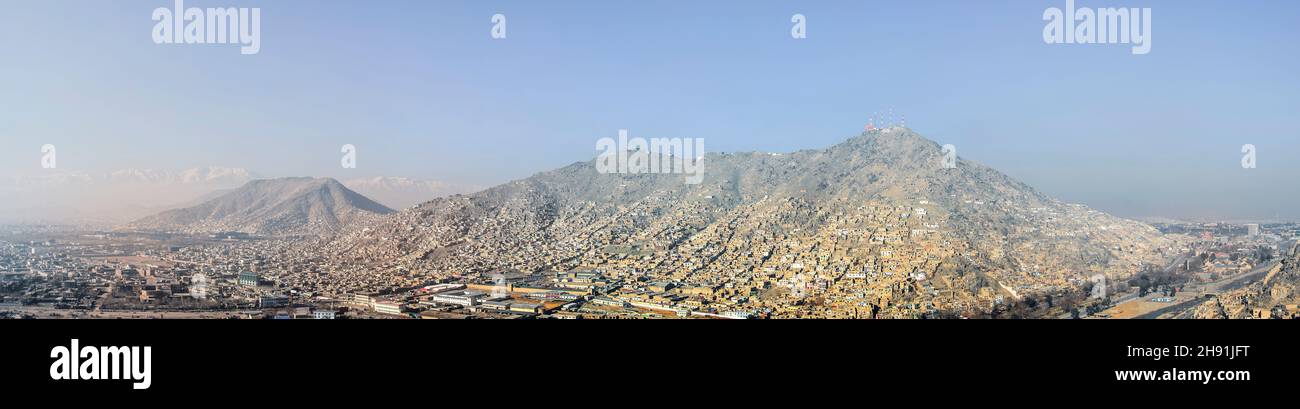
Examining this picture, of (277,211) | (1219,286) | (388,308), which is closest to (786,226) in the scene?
(1219,286)

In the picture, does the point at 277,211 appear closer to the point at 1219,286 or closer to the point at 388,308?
the point at 388,308

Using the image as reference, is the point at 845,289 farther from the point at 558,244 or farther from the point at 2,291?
the point at 2,291

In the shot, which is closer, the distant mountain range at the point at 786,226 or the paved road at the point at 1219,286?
the paved road at the point at 1219,286

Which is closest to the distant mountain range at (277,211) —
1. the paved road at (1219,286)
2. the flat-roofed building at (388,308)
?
the flat-roofed building at (388,308)

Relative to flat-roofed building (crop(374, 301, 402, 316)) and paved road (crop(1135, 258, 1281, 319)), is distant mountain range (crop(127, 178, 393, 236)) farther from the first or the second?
paved road (crop(1135, 258, 1281, 319))

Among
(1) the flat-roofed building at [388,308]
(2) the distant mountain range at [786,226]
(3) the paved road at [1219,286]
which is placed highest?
(2) the distant mountain range at [786,226]

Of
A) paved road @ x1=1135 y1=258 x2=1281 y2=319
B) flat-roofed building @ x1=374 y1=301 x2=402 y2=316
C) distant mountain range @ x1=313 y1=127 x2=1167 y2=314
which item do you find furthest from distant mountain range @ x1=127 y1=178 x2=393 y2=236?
paved road @ x1=1135 y1=258 x2=1281 y2=319

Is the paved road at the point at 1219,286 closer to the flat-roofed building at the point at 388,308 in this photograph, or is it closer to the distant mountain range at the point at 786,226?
the distant mountain range at the point at 786,226
